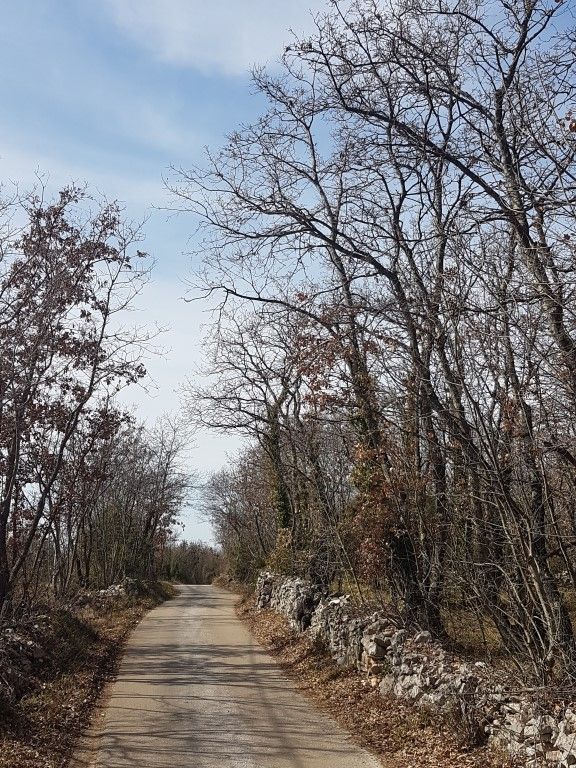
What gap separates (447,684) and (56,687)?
19.0 feet

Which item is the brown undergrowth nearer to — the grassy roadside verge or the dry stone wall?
the dry stone wall

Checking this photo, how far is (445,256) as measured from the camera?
9.79 m

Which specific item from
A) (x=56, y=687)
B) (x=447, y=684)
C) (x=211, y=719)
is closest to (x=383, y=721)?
(x=447, y=684)

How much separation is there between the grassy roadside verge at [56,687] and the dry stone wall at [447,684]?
3949 mm

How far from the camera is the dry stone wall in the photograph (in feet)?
20.7

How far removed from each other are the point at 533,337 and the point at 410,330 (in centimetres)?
335

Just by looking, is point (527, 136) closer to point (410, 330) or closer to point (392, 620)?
point (410, 330)

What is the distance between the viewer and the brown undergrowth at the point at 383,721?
7207 mm

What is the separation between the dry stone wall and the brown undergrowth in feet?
0.50

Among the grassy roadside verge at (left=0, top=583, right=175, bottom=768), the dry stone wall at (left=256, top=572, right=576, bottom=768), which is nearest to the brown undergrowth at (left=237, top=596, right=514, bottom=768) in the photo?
the dry stone wall at (left=256, top=572, right=576, bottom=768)

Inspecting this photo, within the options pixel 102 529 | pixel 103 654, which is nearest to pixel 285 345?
pixel 103 654

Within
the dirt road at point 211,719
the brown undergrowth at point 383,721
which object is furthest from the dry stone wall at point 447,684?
the dirt road at point 211,719

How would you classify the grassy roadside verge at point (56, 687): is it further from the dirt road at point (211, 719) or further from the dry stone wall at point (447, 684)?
the dry stone wall at point (447, 684)

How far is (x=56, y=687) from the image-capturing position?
35.0 ft
